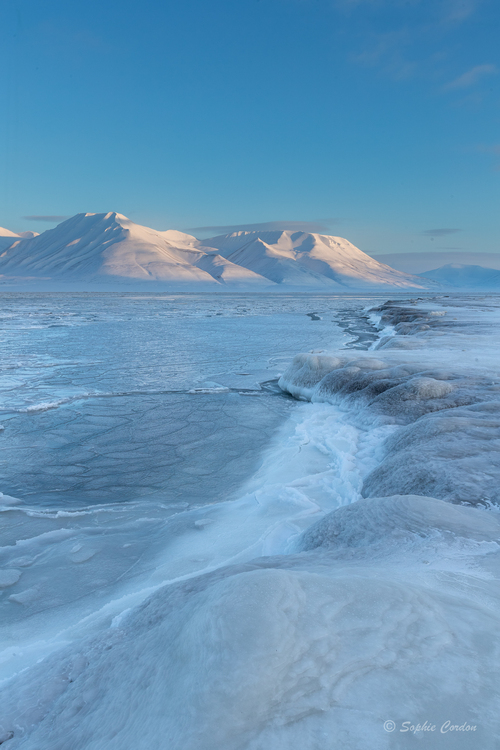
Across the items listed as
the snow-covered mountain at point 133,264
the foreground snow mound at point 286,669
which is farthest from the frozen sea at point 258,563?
the snow-covered mountain at point 133,264

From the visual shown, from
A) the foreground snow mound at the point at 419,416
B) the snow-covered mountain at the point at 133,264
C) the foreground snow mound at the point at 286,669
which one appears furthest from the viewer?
the snow-covered mountain at the point at 133,264

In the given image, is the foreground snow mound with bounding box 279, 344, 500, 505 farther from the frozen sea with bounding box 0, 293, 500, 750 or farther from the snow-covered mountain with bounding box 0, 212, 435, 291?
the snow-covered mountain with bounding box 0, 212, 435, 291

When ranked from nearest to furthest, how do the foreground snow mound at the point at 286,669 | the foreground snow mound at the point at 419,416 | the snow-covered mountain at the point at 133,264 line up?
1. the foreground snow mound at the point at 286,669
2. the foreground snow mound at the point at 419,416
3. the snow-covered mountain at the point at 133,264

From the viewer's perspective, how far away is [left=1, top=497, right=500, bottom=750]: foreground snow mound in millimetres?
1450

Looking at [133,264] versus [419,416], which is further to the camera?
[133,264]

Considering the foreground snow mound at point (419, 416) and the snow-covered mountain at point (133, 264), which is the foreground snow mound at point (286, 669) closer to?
the foreground snow mound at point (419, 416)

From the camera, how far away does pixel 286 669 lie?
1613mm

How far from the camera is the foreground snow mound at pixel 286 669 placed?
1.45 meters

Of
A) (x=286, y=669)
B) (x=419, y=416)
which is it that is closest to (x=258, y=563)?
(x=286, y=669)

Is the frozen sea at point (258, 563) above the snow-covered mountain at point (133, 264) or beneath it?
beneath

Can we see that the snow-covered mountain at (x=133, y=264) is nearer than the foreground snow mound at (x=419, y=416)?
No

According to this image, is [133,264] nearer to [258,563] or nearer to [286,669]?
[258,563]

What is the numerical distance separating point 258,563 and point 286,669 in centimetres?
123

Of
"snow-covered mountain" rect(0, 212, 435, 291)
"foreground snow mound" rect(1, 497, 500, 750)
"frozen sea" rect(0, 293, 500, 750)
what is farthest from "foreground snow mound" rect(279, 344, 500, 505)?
"snow-covered mountain" rect(0, 212, 435, 291)
